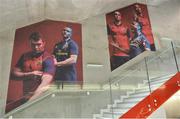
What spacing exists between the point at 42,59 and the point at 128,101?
3350mm

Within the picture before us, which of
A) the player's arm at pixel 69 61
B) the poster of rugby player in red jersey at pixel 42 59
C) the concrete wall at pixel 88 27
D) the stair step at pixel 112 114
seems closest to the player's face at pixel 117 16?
the concrete wall at pixel 88 27

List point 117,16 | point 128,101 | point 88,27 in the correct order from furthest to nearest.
Answer: point 117,16, point 88,27, point 128,101

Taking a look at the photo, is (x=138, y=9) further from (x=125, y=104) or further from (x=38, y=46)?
(x=125, y=104)

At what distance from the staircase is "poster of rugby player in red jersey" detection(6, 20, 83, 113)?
4.53 feet

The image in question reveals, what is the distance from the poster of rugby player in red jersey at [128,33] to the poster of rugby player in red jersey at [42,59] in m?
1.44

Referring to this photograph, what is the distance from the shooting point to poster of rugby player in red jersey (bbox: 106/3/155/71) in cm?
791

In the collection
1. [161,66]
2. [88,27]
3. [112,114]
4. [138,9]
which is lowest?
[112,114]

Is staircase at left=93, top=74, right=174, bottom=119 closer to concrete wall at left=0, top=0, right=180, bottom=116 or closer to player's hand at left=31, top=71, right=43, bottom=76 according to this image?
concrete wall at left=0, top=0, right=180, bottom=116

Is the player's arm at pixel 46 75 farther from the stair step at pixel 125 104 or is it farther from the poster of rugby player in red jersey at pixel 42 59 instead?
the stair step at pixel 125 104

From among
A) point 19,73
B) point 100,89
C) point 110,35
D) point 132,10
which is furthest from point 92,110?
point 132,10

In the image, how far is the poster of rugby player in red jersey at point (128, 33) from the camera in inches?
311

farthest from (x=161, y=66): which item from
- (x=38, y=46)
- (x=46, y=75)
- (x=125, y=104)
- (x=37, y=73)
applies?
(x=38, y=46)

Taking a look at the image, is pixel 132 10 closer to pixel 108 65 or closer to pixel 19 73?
pixel 108 65

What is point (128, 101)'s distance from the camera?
19.3ft
